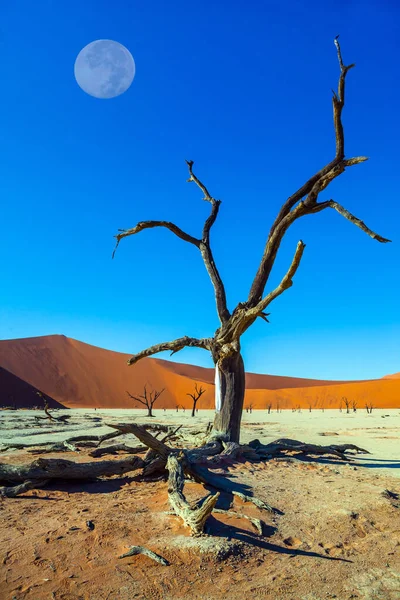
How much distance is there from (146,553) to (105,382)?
70.9 meters

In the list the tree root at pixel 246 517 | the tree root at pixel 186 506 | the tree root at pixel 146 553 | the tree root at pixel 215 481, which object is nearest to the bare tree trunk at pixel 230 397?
the tree root at pixel 215 481

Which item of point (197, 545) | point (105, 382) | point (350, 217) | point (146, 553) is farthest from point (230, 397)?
point (105, 382)

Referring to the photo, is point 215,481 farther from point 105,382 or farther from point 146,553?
point 105,382

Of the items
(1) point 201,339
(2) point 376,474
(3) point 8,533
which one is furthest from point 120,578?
(1) point 201,339

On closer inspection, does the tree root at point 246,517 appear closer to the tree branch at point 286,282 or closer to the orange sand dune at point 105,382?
the tree branch at point 286,282

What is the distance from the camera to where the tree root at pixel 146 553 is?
3190mm

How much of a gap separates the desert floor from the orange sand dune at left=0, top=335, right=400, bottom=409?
5715cm

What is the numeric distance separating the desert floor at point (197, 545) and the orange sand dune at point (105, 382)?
57.1 metres

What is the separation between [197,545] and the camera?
346cm

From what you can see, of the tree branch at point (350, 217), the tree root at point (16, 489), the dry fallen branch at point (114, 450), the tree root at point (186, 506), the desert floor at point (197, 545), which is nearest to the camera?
the desert floor at point (197, 545)

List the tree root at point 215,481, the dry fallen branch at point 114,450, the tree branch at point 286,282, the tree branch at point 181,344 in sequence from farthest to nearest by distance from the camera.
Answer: the tree branch at point 181,344
the dry fallen branch at point 114,450
the tree branch at point 286,282
the tree root at point 215,481

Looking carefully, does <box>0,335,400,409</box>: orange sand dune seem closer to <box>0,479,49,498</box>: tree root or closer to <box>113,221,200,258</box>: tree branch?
<box>113,221,200,258</box>: tree branch

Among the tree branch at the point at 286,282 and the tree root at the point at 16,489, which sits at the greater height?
the tree branch at the point at 286,282

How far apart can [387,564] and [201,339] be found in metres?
5.80
